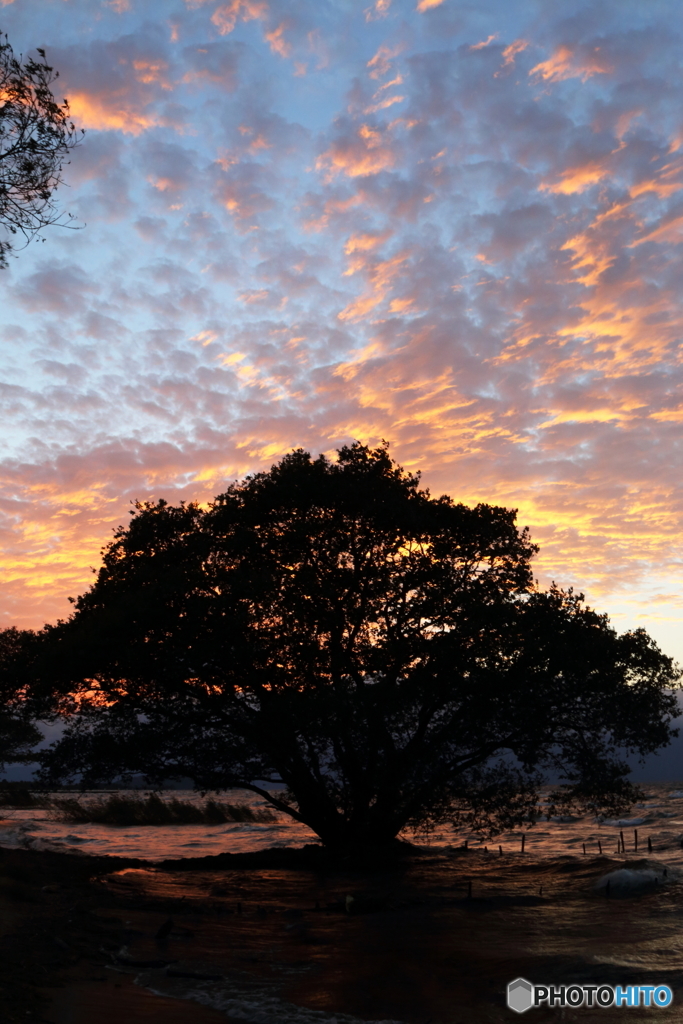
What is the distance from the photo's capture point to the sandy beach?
11.0 metres

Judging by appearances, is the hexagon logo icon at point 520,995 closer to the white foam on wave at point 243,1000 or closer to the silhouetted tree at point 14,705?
the white foam on wave at point 243,1000

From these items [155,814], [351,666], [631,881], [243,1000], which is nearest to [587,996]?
[243,1000]

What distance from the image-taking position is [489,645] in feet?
75.5

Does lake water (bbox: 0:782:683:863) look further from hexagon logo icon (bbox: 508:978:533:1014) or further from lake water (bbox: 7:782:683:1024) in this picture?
hexagon logo icon (bbox: 508:978:533:1014)

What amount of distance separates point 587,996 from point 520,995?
1.00 meters

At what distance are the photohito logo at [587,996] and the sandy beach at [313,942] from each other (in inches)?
10.9

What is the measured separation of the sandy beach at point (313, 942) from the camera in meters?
11.0

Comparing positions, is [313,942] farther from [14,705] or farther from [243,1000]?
[14,705]

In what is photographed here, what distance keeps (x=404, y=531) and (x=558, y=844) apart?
78.6 feet

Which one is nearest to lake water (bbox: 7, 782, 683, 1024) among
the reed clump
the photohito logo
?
the photohito logo

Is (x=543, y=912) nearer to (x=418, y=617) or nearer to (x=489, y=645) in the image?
(x=489, y=645)

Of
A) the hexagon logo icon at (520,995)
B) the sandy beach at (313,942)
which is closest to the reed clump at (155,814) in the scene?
the sandy beach at (313,942)

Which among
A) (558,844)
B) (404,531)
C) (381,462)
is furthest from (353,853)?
(558,844)

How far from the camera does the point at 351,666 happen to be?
23.9 m
